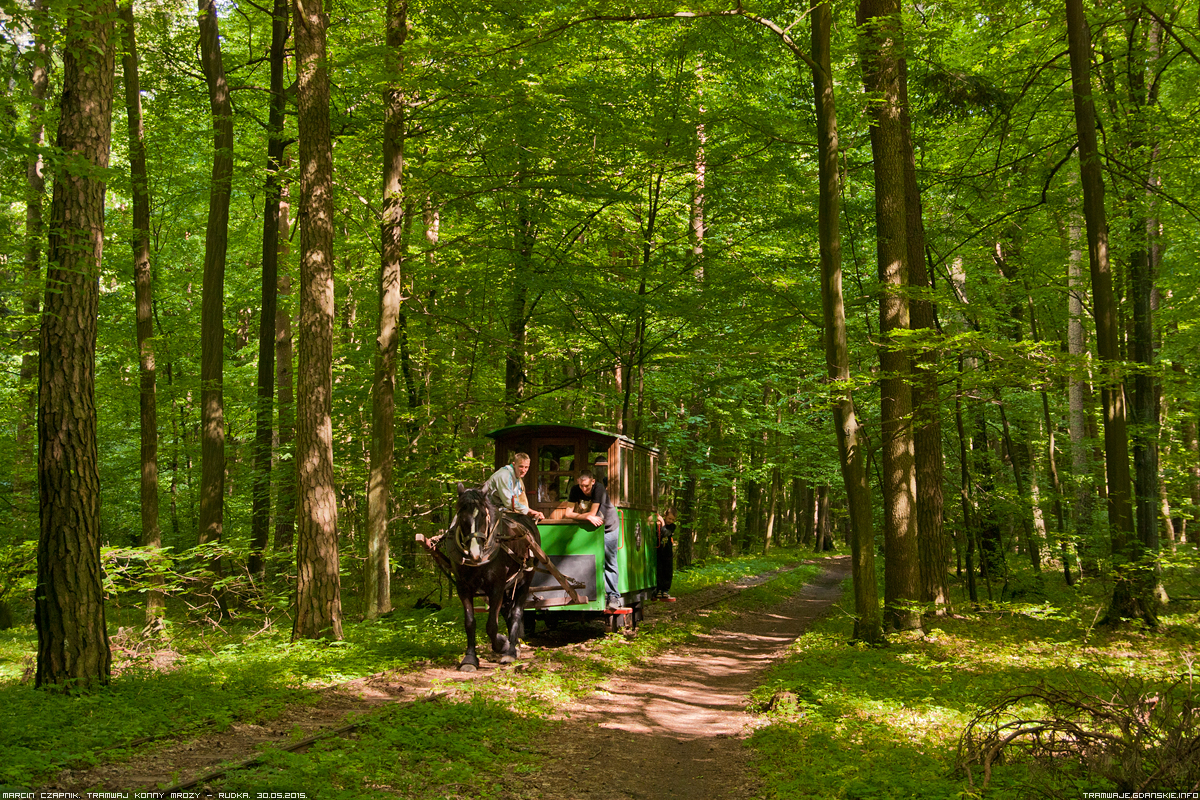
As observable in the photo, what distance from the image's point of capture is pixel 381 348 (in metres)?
12.2

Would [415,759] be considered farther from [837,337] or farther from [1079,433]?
[1079,433]

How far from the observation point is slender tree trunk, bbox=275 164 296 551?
15.4m

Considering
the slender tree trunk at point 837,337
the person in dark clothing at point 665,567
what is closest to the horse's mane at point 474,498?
the slender tree trunk at point 837,337

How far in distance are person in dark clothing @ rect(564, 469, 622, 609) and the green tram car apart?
0.54ft

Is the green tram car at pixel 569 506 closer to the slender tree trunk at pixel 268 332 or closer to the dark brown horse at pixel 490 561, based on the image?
the dark brown horse at pixel 490 561

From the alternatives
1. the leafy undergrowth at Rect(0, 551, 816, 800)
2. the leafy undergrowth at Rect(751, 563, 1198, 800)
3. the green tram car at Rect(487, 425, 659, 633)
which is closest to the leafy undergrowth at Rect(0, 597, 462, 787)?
the leafy undergrowth at Rect(0, 551, 816, 800)

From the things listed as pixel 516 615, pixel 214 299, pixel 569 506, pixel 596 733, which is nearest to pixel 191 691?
pixel 596 733

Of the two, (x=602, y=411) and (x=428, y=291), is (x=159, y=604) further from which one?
(x=602, y=411)

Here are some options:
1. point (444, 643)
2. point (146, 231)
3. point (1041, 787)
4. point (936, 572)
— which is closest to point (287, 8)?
point (146, 231)

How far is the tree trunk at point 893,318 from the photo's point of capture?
10484mm

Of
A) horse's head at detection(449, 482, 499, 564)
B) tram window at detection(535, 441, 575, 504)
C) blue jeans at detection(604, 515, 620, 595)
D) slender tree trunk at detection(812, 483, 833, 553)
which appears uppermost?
tram window at detection(535, 441, 575, 504)

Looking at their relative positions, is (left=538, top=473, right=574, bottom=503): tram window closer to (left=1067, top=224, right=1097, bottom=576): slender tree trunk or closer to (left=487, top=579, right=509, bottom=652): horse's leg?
(left=487, top=579, right=509, bottom=652): horse's leg

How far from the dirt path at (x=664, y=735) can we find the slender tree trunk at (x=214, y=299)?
8.07 m

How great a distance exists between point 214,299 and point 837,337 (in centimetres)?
1021
